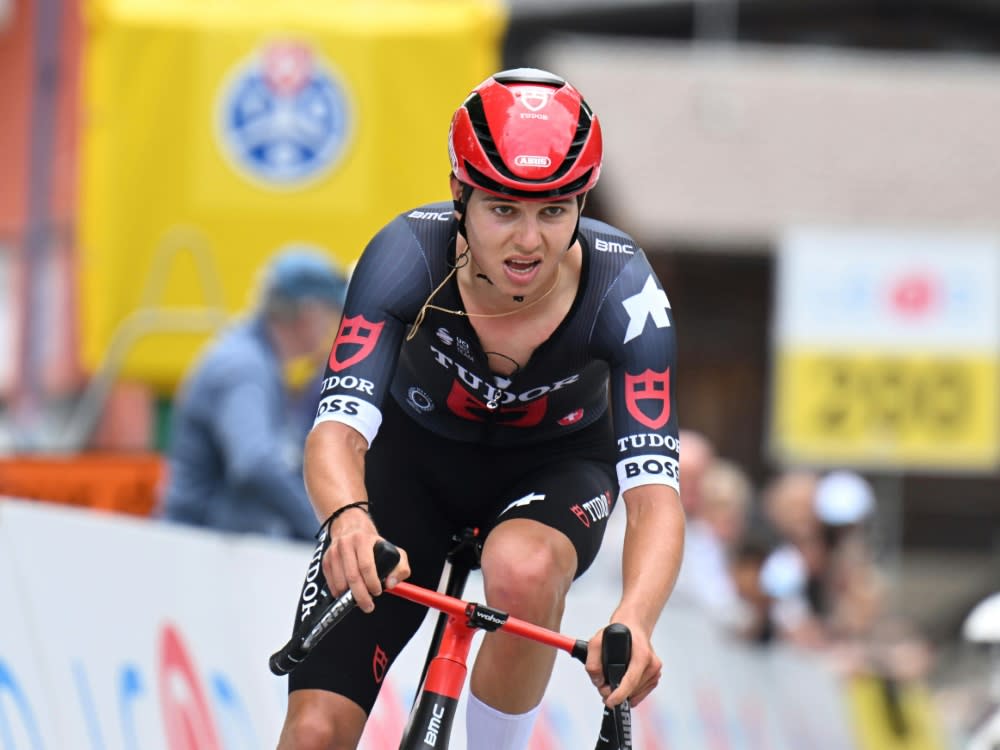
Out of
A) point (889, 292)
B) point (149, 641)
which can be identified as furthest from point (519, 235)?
point (889, 292)

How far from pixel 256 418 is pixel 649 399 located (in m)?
3.23

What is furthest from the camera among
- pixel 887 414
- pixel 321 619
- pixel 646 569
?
pixel 887 414

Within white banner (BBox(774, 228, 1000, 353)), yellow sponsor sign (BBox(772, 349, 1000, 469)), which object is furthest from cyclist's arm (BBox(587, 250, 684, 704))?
white banner (BBox(774, 228, 1000, 353))

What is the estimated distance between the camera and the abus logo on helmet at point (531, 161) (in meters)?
4.00

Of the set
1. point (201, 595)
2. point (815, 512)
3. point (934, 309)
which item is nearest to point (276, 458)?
point (201, 595)

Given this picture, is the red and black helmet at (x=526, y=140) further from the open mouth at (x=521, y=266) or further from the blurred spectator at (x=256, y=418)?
the blurred spectator at (x=256, y=418)

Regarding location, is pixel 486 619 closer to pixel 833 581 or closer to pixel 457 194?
pixel 457 194

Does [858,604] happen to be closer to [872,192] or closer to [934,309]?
[934,309]

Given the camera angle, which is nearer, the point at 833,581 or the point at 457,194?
the point at 457,194

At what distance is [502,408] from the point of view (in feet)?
14.8

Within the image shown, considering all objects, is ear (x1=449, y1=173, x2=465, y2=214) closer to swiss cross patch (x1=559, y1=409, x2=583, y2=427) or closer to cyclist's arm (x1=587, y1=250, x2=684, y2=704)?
cyclist's arm (x1=587, y1=250, x2=684, y2=704)

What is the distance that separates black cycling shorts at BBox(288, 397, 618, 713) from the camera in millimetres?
4441

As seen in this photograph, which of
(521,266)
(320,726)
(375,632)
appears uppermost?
(521,266)

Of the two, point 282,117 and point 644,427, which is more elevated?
point 282,117
